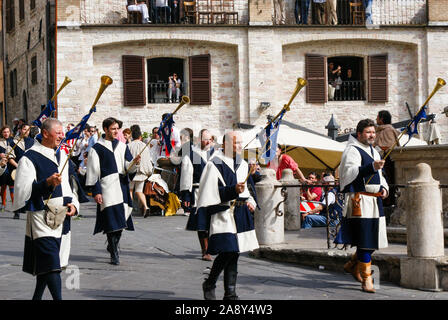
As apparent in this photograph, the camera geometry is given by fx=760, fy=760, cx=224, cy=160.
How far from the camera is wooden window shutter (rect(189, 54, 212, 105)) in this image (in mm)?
27094

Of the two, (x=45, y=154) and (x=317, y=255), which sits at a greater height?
(x=45, y=154)

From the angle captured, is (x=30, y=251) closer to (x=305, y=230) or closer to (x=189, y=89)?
(x=305, y=230)

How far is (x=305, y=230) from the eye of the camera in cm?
1252

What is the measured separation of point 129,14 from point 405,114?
10708mm

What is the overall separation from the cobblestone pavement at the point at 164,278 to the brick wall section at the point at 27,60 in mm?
17524

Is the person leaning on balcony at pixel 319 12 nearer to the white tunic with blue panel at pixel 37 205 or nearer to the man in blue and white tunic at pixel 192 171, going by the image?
the man in blue and white tunic at pixel 192 171

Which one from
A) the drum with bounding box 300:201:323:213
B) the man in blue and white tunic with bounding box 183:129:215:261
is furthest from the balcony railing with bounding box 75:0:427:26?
the man in blue and white tunic with bounding box 183:129:215:261

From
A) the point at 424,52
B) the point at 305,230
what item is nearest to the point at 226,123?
the point at 424,52

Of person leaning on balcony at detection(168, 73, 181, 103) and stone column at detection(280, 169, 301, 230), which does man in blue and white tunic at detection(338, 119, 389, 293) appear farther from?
person leaning on balcony at detection(168, 73, 181, 103)

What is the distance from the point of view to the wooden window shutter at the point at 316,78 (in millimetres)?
27625

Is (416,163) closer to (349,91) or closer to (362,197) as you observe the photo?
(362,197)

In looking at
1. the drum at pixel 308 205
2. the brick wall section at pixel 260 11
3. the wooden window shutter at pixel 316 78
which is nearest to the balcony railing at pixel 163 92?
the brick wall section at pixel 260 11

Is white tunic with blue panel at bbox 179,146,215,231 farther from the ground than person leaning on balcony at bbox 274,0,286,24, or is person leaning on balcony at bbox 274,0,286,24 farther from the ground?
person leaning on balcony at bbox 274,0,286,24

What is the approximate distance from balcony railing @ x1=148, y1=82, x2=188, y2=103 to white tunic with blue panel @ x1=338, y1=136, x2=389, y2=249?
63.7ft
